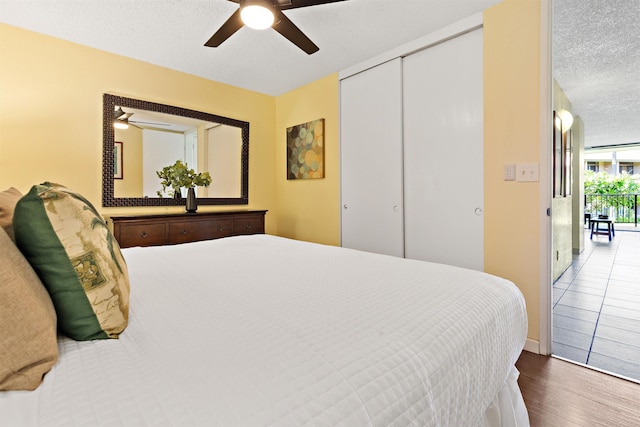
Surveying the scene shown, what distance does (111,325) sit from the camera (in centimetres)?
74

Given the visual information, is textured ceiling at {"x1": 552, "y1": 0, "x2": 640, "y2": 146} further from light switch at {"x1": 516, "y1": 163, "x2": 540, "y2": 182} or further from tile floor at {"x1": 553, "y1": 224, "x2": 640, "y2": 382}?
tile floor at {"x1": 553, "y1": 224, "x2": 640, "y2": 382}

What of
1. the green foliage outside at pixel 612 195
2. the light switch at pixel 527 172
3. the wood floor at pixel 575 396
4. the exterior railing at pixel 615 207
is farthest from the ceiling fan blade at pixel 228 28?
the green foliage outside at pixel 612 195

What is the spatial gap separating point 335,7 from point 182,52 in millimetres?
1490

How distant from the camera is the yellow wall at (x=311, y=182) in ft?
11.1

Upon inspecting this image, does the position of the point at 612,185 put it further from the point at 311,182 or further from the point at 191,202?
the point at 191,202

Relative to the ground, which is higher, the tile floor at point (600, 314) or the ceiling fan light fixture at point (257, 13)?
the ceiling fan light fixture at point (257, 13)

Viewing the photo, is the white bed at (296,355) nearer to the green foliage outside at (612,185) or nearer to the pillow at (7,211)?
the pillow at (7,211)

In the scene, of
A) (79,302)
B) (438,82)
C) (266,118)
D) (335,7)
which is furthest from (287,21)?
(266,118)

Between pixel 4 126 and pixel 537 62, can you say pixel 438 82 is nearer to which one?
pixel 537 62

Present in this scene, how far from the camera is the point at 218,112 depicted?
3.48 metres

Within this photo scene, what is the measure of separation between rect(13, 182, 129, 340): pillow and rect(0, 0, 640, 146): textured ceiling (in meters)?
A: 2.02

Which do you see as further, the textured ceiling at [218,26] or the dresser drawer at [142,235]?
the dresser drawer at [142,235]

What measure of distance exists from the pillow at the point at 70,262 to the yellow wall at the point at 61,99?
7.82 feet

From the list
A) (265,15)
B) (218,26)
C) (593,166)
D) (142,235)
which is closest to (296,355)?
(265,15)
